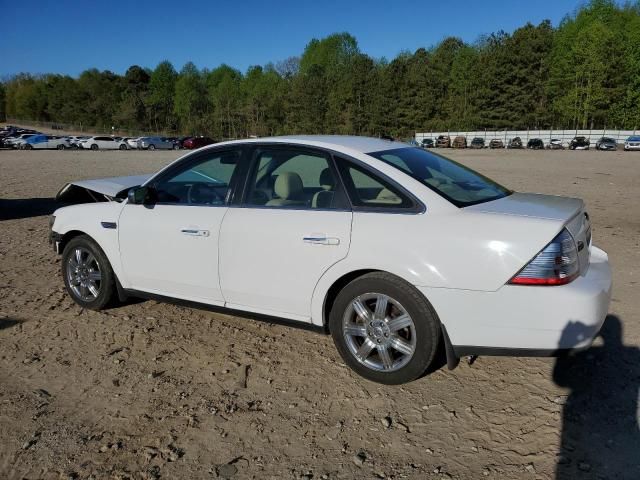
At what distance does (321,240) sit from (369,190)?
463 millimetres

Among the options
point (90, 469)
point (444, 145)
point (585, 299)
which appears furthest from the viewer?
point (444, 145)

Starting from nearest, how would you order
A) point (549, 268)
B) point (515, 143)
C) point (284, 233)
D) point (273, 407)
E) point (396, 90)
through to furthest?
point (549, 268)
point (273, 407)
point (284, 233)
point (515, 143)
point (396, 90)

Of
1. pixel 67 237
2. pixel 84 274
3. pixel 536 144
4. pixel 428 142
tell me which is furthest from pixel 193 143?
pixel 84 274

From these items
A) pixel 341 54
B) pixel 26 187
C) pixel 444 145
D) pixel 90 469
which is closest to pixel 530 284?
pixel 90 469

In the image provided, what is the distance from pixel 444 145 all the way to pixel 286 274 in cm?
7010

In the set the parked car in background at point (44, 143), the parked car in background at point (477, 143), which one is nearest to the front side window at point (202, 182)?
the parked car in background at point (44, 143)

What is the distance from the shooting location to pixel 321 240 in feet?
11.7

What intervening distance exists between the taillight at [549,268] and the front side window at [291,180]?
4.47 feet

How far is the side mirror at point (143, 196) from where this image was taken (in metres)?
4.40

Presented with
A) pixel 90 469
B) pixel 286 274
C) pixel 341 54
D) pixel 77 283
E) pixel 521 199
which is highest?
pixel 341 54

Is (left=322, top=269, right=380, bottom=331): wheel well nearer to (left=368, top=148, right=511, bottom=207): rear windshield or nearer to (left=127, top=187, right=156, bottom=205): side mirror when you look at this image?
(left=368, top=148, right=511, bottom=207): rear windshield

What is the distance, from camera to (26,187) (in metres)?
16.0

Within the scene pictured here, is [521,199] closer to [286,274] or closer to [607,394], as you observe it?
[607,394]

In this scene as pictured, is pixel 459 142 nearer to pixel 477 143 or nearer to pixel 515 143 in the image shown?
pixel 477 143
